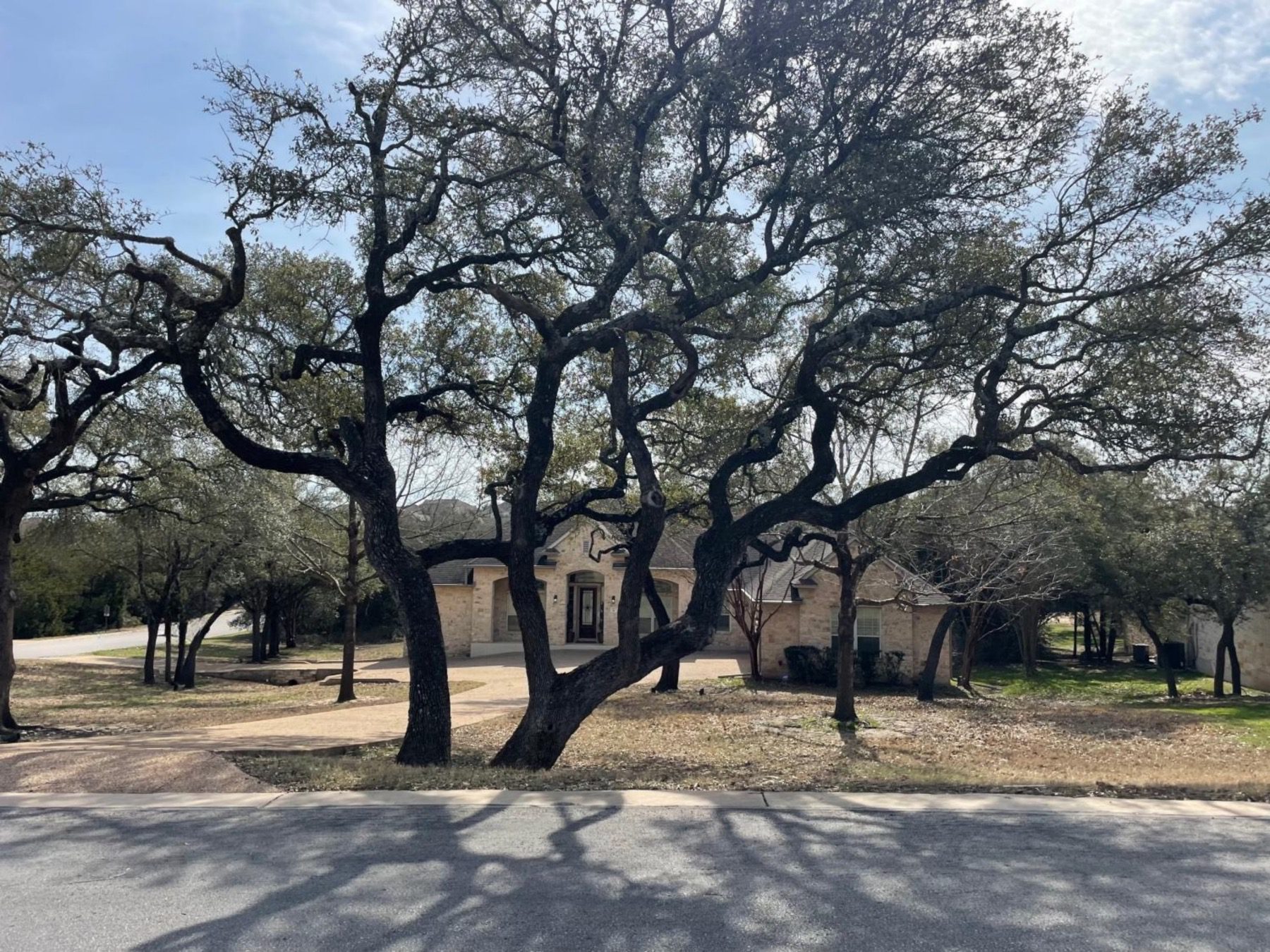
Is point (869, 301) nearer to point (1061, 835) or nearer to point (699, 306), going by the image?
point (699, 306)

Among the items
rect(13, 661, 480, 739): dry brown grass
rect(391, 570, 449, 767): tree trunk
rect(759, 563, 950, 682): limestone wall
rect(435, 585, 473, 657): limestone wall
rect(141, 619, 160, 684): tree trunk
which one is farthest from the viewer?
rect(435, 585, 473, 657): limestone wall

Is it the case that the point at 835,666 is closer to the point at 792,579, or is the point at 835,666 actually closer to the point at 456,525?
the point at 792,579

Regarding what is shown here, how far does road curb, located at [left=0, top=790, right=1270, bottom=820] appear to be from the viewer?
24.7 ft

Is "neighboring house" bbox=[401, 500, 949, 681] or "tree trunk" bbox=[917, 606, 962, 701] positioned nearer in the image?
"tree trunk" bbox=[917, 606, 962, 701]

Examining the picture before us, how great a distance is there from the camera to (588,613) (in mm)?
39594

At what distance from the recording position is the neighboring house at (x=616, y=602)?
97.3 feet

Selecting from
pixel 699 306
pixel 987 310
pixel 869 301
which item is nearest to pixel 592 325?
pixel 699 306

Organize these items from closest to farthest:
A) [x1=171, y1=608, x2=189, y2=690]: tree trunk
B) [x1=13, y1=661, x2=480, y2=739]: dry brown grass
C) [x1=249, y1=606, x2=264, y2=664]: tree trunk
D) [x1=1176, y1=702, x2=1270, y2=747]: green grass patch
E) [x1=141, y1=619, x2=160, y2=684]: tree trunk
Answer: [x1=13, y1=661, x2=480, y2=739]: dry brown grass
[x1=1176, y1=702, x2=1270, y2=747]: green grass patch
[x1=141, y1=619, x2=160, y2=684]: tree trunk
[x1=171, y1=608, x2=189, y2=690]: tree trunk
[x1=249, y1=606, x2=264, y2=664]: tree trunk

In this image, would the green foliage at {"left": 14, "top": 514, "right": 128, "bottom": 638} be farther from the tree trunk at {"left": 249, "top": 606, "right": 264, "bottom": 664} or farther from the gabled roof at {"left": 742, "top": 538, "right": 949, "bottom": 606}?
the gabled roof at {"left": 742, "top": 538, "right": 949, "bottom": 606}

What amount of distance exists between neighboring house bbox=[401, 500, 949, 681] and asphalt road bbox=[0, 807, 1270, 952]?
62.9ft

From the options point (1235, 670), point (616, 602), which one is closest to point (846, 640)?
point (1235, 670)

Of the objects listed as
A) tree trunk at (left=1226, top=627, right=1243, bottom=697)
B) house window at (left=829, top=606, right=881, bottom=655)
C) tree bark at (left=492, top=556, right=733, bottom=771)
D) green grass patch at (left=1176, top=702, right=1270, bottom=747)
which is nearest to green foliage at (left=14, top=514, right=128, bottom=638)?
tree bark at (left=492, top=556, right=733, bottom=771)

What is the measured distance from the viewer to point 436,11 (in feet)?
38.5

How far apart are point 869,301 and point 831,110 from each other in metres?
2.44
